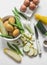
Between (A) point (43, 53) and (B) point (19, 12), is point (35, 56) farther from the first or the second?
(B) point (19, 12)

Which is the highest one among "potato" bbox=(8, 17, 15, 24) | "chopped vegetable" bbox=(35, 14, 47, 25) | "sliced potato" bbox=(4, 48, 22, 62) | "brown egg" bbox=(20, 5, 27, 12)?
"brown egg" bbox=(20, 5, 27, 12)

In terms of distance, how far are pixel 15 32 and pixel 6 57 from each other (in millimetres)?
130

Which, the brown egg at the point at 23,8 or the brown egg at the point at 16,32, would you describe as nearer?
the brown egg at the point at 16,32

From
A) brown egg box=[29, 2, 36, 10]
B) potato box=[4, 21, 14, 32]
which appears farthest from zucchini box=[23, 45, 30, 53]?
brown egg box=[29, 2, 36, 10]

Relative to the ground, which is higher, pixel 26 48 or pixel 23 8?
pixel 23 8

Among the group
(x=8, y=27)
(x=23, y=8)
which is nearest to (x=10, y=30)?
(x=8, y=27)

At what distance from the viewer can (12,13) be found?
1.30 metres

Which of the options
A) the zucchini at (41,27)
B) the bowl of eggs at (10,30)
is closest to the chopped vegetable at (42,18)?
the zucchini at (41,27)

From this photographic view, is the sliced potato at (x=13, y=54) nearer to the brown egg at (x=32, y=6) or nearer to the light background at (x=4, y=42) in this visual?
the light background at (x=4, y=42)

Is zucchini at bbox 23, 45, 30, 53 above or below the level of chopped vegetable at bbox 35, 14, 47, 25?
below

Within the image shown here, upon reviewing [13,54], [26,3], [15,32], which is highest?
[26,3]

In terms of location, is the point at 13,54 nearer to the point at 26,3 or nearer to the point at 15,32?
the point at 15,32

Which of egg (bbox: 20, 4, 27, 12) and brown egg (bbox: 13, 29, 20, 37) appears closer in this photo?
brown egg (bbox: 13, 29, 20, 37)

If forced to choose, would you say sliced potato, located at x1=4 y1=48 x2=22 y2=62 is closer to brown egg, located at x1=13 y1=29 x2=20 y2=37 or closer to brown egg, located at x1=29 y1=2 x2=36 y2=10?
brown egg, located at x1=13 y1=29 x2=20 y2=37
